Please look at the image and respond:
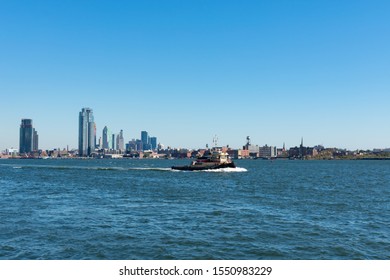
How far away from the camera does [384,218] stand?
35.8 m

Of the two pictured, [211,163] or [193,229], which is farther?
[211,163]

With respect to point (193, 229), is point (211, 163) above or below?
above

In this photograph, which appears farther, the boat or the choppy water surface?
the boat

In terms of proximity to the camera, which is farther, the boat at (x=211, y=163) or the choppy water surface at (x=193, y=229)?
the boat at (x=211, y=163)

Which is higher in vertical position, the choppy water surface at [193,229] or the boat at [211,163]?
the boat at [211,163]

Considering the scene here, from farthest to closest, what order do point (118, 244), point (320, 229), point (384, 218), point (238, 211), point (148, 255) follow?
1. point (238, 211)
2. point (384, 218)
3. point (320, 229)
4. point (118, 244)
5. point (148, 255)

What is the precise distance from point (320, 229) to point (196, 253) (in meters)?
12.2

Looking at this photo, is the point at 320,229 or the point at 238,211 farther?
the point at 238,211

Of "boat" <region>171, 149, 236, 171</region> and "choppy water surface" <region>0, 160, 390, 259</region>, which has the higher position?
"boat" <region>171, 149, 236, 171</region>

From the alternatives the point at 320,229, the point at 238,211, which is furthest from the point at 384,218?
the point at 238,211
